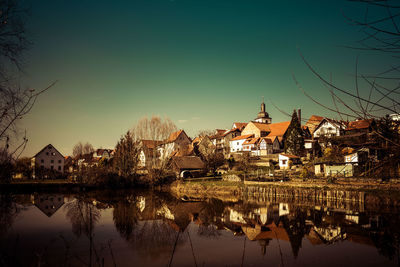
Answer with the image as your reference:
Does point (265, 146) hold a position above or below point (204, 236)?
above

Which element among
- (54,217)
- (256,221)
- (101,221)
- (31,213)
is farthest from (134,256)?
(31,213)

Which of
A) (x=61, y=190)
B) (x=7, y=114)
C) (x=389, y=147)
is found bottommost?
(x=61, y=190)

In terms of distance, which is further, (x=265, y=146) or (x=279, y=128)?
(x=279, y=128)

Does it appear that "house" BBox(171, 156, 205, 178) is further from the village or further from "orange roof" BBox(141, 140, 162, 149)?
"orange roof" BBox(141, 140, 162, 149)

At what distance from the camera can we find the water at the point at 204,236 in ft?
33.9

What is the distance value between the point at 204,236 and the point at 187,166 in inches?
1338

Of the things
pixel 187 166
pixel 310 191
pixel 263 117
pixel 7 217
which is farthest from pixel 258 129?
pixel 7 217

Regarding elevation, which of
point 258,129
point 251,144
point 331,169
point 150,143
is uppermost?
point 258,129

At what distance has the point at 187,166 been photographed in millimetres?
48438

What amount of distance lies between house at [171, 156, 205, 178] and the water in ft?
75.2

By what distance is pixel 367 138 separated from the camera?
3012mm

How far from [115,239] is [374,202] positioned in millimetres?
20943

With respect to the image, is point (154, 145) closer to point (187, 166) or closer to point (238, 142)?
point (187, 166)

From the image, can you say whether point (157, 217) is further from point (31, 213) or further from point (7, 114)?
point (7, 114)
